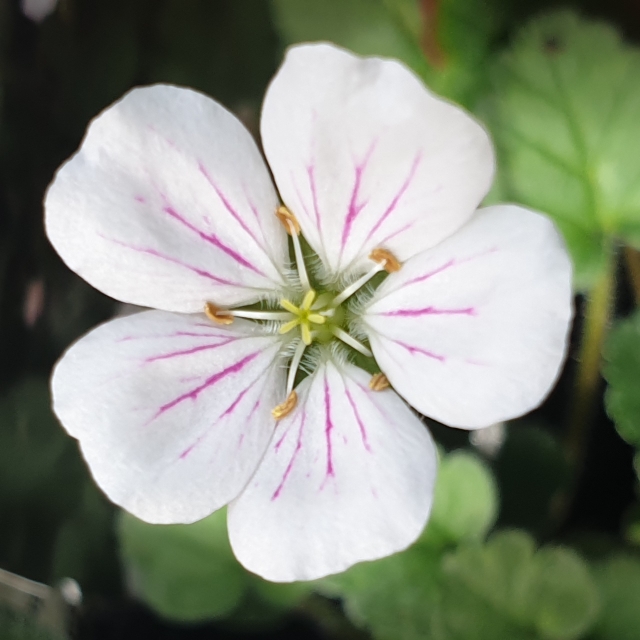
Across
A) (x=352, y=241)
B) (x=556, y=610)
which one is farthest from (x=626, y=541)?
(x=352, y=241)

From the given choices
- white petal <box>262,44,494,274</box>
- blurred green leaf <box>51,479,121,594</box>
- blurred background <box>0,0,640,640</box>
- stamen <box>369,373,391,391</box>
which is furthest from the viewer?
blurred green leaf <box>51,479,121,594</box>

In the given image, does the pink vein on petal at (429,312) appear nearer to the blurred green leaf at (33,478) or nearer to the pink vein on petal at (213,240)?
the pink vein on petal at (213,240)

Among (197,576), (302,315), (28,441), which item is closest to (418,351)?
(302,315)

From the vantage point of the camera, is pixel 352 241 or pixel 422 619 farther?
pixel 422 619

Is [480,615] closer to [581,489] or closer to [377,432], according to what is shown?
[377,432]

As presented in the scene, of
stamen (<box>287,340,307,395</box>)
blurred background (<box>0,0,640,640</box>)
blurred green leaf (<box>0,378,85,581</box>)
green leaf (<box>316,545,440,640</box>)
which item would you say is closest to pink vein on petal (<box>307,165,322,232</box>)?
stamen (<box>287,340,307,395</box>)

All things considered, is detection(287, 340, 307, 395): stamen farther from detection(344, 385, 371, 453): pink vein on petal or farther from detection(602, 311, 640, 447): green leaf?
detection(602, 311, 640, 447): green leaf
